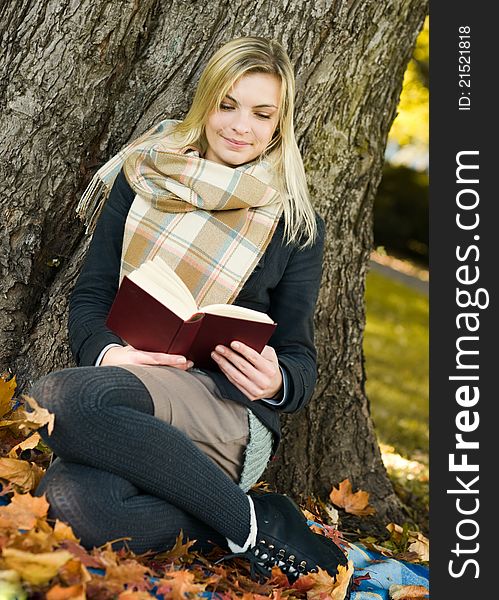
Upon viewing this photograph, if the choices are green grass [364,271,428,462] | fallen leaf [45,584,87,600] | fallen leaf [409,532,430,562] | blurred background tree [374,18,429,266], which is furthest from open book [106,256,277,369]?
blurred background tree [374,18,429,266]

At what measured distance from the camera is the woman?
2592mm

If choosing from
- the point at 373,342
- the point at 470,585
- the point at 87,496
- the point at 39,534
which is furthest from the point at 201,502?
the point at 373,342

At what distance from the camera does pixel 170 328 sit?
106 inches

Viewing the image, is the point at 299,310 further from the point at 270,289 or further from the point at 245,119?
the point at 245,119

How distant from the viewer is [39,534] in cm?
232

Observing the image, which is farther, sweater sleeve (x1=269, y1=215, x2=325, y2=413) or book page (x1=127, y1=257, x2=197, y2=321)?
sweater sleeve (x1=269, y1=215, x2=325, y2=413)

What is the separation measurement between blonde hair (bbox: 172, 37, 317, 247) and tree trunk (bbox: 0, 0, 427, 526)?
41 centimetres

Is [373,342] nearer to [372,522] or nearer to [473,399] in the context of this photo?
[372,522]

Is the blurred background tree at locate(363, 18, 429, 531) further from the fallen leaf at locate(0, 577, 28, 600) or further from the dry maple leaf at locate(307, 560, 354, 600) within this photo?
the fallen leaf at locate(0, 577, 28, 600)

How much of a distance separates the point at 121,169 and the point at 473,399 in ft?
5.13

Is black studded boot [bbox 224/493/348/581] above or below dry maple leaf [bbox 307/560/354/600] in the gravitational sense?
above

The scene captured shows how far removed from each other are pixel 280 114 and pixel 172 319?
101cm

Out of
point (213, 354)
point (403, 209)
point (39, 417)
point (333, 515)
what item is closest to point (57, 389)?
point (39, 417)

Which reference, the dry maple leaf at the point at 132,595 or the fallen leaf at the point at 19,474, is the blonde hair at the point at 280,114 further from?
the dry maple leaf at the point at 132,595
